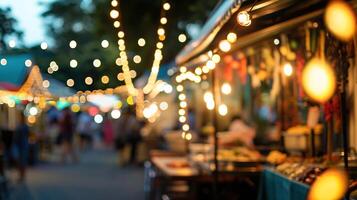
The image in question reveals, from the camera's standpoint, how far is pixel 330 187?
6.20 metres

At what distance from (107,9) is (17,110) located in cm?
518

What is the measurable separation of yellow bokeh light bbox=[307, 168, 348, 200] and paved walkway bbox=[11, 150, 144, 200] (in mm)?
8590

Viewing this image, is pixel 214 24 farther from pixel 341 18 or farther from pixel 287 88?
pixel 287 88

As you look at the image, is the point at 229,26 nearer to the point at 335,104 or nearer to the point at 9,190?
the point at 335,104

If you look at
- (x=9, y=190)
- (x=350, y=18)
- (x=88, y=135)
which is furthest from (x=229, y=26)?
(x=88, y=135)

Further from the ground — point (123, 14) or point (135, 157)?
point (123, 14)

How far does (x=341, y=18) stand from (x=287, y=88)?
20.9 ft

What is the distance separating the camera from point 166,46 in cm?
2434

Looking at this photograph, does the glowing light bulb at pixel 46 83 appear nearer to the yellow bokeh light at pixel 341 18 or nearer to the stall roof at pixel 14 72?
the stall roof at pixel 14 72

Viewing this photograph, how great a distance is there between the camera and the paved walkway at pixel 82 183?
48.7ft

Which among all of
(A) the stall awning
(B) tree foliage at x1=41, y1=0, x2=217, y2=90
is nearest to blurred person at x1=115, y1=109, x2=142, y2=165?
(B) tree foliage at x1=41, y1=0, x2=217, y2=90

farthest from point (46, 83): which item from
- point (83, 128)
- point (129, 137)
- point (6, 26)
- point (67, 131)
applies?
point (6, 26)

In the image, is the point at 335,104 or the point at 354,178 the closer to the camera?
the point at 354,178

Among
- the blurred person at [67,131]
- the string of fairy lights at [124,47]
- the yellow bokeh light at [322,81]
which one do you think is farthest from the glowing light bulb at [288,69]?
the blurred person at [67,131]
